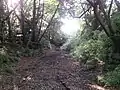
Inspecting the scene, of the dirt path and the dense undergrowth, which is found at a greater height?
the dense undergrowth

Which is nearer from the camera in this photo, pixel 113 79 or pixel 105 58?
pixel 113 79

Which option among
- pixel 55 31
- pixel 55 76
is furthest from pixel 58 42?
pixel 55 76

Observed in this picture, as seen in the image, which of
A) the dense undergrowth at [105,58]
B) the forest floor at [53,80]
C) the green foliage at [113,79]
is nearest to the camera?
the forest floor at [53,80]

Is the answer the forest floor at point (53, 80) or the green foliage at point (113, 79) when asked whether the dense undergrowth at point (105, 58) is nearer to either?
the green foliage at point (113, 79)

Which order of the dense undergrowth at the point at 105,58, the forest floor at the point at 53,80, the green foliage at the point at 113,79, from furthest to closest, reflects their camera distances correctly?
the dense undergrowth at the point at 105,58 → the green foliage at the point at 113,79 → the forest floor at the point at 53,80

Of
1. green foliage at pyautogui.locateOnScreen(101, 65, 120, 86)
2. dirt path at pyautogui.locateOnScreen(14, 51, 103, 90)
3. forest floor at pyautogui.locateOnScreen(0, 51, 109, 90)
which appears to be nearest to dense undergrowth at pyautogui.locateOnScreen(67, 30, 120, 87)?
green foliage at pyautogui.locateOnScreen(101, 65, 120, 86)

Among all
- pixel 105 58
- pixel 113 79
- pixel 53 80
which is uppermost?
pixel 105 58

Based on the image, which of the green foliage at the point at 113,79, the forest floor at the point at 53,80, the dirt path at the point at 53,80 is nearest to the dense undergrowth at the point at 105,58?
the green foliage at the point at 113,79

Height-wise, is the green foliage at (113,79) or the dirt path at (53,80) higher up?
the green foliage at (113,79)

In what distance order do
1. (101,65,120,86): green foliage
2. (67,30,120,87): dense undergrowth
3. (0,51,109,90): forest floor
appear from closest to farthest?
(0,51,109,90): forest floor < (101,65,120,86): green foliage < (67,30,120,87): dense undergrowth

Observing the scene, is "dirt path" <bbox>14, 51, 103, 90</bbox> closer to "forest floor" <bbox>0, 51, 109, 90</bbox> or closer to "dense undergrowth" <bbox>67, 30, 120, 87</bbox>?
"forest floor" <bbox>0, 51, 109, 90</bbox>

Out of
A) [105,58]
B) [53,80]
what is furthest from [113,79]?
[105,58]

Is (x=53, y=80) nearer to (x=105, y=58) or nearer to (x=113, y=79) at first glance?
(x=113, y=79)

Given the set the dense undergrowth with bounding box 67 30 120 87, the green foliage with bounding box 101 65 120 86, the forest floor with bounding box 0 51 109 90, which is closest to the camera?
the forest floor with bounding box 0 51 109 90
